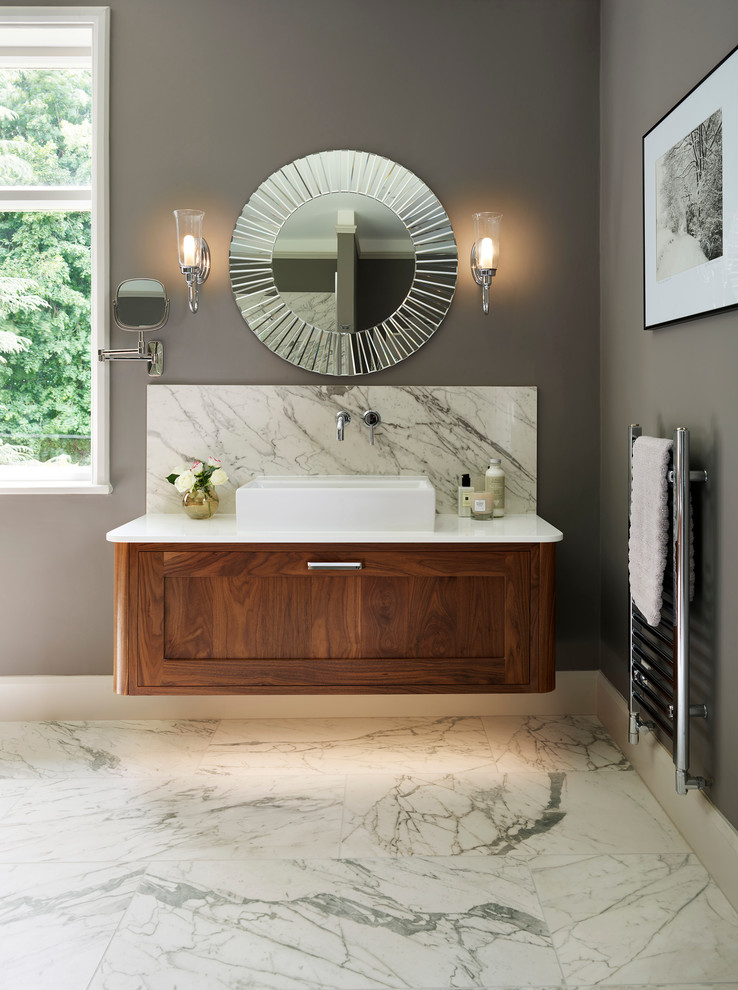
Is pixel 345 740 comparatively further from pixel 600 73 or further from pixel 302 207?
pixel 600 73

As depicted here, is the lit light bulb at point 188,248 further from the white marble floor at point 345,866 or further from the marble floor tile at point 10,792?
the marble floor tile at point 10,792

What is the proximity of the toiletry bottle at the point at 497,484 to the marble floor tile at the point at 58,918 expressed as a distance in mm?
1647

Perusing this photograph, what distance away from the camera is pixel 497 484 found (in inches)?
113

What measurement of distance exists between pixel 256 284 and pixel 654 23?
1571 mm

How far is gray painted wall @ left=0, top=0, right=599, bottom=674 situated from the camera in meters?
2.95

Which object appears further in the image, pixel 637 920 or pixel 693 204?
pixel 693 204

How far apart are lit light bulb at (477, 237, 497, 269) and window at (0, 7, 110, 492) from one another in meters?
1.42

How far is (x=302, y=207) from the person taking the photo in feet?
9.77

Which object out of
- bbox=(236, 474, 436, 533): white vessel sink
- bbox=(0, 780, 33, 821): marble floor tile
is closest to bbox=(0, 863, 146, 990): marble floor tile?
bbox=(0, 780, 33, 821): marble floor tile

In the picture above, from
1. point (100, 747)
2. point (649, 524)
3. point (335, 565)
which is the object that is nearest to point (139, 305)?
point (335, 565)

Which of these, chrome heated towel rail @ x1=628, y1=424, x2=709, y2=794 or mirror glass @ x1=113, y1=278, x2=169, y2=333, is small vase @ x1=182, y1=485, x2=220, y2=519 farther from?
chrome heated towel rail @ x1=628, y1=424, x2=709, y2=794

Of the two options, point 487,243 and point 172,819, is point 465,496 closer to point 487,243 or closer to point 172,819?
point 487,243

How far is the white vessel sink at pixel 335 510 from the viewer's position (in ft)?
8.16

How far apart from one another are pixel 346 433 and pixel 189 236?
3.02ft
